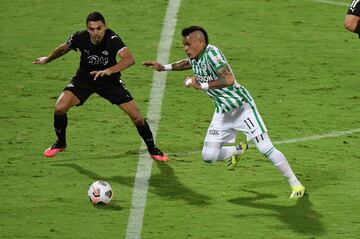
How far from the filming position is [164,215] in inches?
567

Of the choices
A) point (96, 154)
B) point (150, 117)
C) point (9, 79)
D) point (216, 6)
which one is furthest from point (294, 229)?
point (216, 6)

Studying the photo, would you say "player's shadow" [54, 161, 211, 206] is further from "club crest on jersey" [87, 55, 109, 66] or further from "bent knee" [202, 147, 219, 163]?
"club crest on jersey" [87, 55, 109, 66]

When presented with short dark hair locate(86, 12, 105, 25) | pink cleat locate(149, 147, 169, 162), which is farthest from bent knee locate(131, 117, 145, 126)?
short dark hair locate(86, 12, 105, 25)

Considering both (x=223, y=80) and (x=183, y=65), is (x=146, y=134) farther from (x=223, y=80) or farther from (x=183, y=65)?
(x=223, y=80)

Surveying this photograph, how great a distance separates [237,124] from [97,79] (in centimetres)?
247

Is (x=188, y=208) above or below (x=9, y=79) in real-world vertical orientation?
above

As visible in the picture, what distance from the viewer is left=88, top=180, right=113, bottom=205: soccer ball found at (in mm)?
14609

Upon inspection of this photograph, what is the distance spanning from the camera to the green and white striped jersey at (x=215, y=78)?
1481 cm

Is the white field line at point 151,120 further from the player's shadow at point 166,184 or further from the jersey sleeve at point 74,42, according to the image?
the jersey sleeve at point 74,42

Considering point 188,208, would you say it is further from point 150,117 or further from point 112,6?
point 112,6

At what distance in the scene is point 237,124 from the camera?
15070 mm

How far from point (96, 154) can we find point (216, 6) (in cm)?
858

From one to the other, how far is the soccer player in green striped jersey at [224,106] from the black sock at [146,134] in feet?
4.98

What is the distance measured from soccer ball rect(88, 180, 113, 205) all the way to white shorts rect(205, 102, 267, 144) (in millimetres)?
1542
